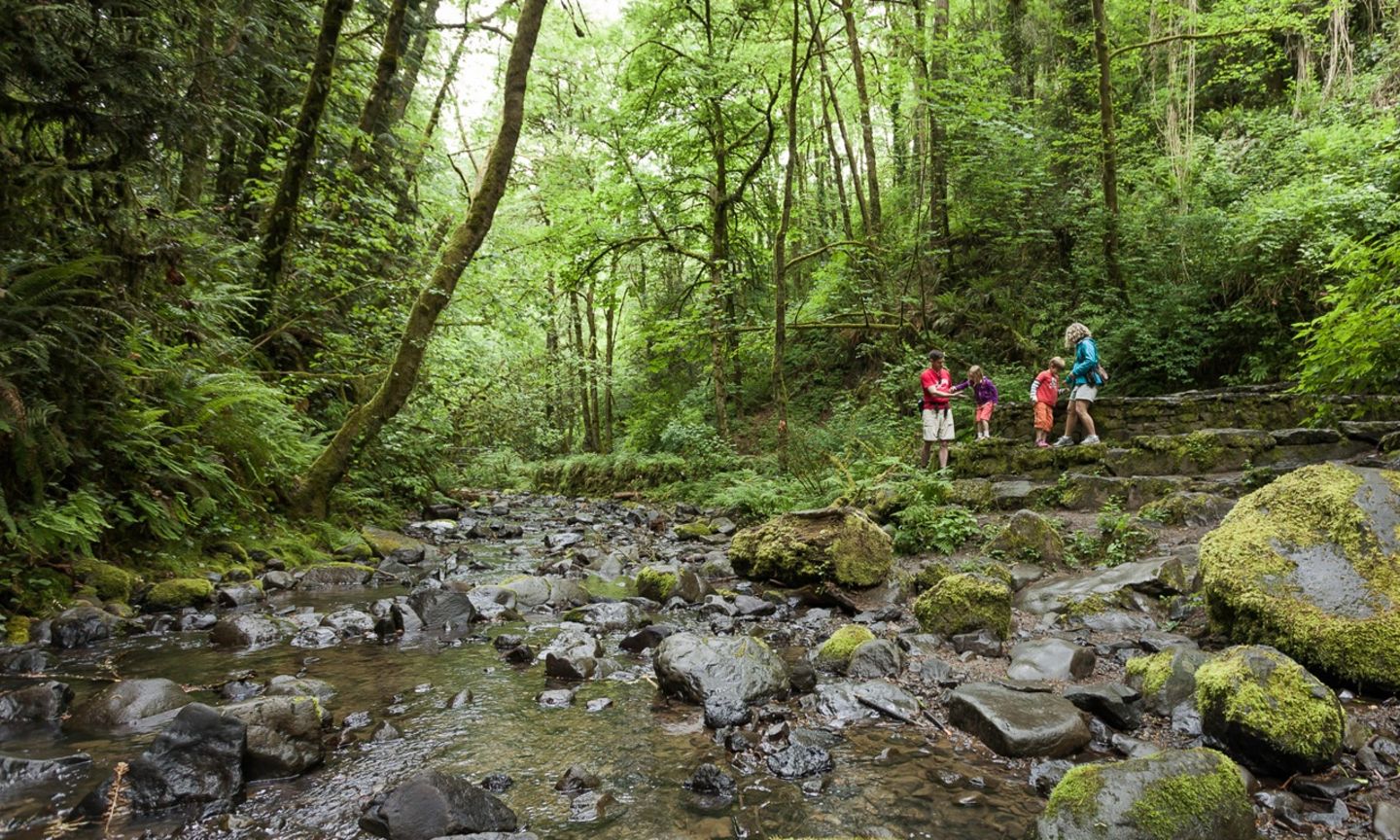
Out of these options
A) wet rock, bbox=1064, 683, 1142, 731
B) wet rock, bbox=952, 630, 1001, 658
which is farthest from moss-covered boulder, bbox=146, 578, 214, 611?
wet rock, bbox=1064, 683, 1142, 731

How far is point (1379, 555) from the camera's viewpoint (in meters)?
4.07

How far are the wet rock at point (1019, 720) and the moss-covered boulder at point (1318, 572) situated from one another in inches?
59.4

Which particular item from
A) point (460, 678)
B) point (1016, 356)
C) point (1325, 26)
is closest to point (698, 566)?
point (460, 678)

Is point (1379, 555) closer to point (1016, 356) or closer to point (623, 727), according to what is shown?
point (623, 727)

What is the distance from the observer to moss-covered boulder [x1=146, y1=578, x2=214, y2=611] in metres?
5.91

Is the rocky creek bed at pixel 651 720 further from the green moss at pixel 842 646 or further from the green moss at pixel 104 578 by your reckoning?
the green moss at pixel 104 578

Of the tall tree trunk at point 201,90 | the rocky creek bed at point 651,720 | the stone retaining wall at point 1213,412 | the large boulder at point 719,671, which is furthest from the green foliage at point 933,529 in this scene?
the tall tree trunk at point 201,90

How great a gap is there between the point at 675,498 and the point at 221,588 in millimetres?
10854

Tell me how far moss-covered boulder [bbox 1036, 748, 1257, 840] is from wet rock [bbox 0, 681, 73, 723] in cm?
500

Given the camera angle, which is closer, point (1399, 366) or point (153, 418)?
point (1399, 366)

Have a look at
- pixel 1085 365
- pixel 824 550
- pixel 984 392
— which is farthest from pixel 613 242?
Answer: pixel 824 550

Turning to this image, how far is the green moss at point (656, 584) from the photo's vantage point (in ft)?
23.9

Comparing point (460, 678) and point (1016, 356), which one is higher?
point (1016, 356)

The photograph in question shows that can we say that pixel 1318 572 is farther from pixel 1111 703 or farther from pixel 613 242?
pixel 613 242
